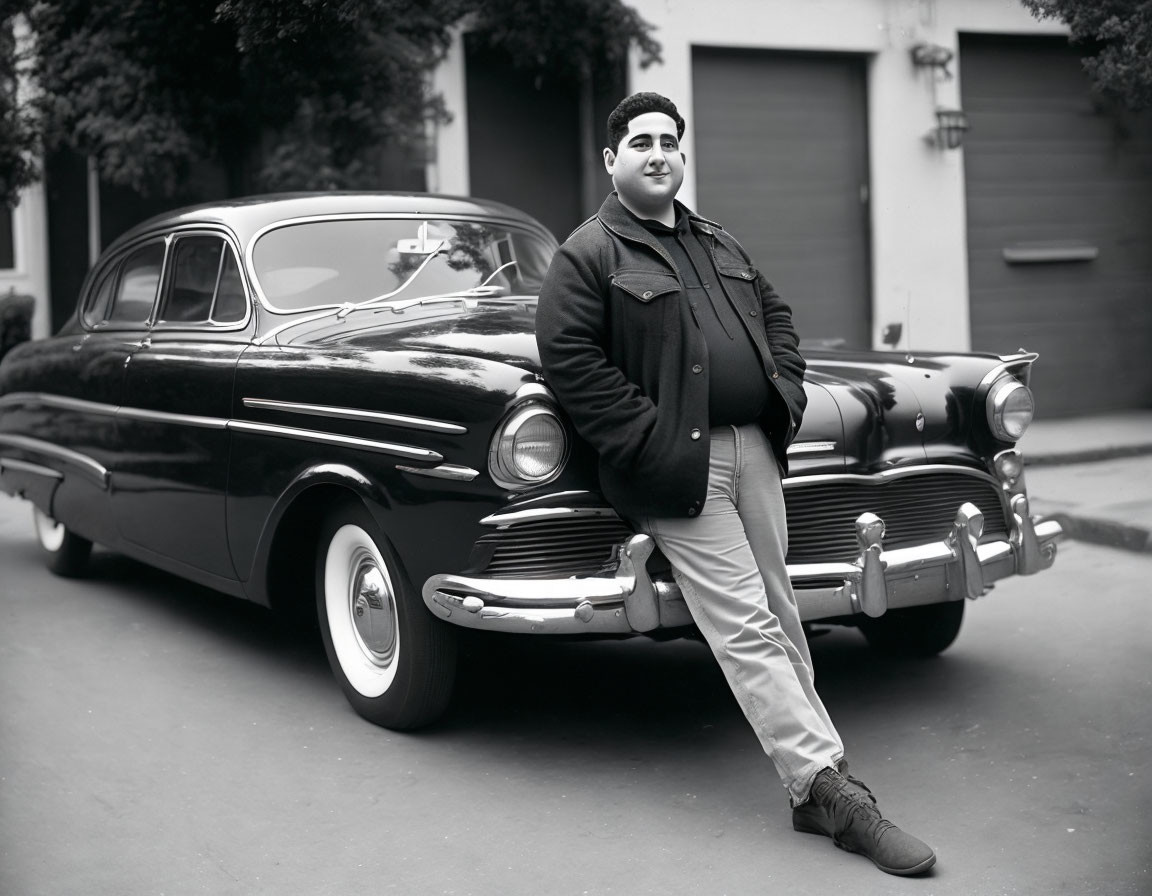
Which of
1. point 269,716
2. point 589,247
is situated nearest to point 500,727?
point 269,716

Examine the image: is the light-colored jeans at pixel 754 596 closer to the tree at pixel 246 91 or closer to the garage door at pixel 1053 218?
the tree at pixel 246 91

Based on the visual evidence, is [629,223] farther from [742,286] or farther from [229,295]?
[229,295]

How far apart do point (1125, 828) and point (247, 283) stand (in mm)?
3192

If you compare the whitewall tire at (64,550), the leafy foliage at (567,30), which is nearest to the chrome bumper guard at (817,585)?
the whitewall tire at (64,550)

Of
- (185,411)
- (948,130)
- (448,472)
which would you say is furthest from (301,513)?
(948,130)

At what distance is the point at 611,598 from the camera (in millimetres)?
3600

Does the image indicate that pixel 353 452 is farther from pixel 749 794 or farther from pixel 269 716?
pixel 749 794

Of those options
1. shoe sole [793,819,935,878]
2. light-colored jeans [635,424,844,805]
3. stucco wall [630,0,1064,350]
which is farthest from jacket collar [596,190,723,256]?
stucco wall [630,0,1064,350]

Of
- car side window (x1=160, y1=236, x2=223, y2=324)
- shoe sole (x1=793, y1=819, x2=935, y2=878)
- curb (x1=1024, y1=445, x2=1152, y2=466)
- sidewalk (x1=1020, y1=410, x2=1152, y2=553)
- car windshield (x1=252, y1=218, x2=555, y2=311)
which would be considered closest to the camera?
shoe sole (x1=793, y1=819, x2=935, y2=878)

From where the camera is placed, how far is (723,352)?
358 centimetres

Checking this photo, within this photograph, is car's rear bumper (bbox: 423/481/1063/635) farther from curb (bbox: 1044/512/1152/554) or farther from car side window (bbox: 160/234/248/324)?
curb (bbox: 1044/512/1152/554)

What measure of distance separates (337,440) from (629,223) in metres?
1.08

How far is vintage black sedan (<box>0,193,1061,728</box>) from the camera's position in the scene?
3.68 meters

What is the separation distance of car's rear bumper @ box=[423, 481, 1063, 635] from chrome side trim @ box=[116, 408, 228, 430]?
4.29 ft
